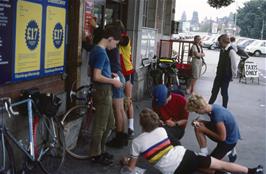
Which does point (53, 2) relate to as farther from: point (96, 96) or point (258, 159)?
point (258, 159)

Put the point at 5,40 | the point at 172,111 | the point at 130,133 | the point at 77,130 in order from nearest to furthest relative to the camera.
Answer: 1. the point at 5,40
2. the point at 172,111
3. the point at 77,130
4. the point at 130,133

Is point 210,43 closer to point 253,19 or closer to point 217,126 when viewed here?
point 253,19

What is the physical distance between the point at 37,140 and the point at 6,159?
0.63 meters

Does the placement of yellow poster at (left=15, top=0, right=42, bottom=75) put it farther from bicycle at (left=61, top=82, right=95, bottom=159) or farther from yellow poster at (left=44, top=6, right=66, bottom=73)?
bicycle at (left=61, top=82, right=95, bottom=159)

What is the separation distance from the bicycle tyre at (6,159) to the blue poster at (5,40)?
2.52 feet

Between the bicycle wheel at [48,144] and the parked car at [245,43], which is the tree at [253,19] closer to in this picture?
the parked car at [245,43]

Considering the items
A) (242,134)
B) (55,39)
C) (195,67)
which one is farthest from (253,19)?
(55,39)

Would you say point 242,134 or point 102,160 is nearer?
point 102,160

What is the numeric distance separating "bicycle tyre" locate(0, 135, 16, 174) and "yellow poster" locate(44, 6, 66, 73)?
5.28 ft

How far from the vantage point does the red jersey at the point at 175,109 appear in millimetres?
5688

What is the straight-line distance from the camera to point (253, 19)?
222ft

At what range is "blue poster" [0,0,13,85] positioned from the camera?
4.34 m

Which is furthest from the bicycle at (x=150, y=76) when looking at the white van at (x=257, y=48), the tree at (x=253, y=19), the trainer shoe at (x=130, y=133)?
the tree at (x=253, y=19)

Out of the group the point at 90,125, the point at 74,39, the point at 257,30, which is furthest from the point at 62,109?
the point at 257,30
